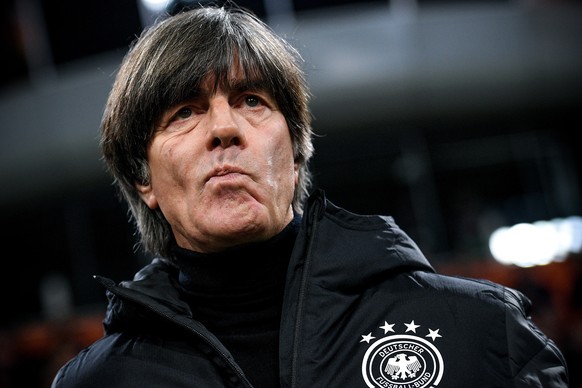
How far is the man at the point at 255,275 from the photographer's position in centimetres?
139

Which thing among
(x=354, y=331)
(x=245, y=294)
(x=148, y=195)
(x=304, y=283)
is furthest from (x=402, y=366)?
(x=148, y=195)

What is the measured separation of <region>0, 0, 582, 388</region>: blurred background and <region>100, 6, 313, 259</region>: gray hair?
594cm

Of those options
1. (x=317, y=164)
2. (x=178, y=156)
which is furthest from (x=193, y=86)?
(x=317, y=164)

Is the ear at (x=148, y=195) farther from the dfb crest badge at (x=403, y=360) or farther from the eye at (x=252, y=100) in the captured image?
the dfb crest badge at (x=403, y=360)

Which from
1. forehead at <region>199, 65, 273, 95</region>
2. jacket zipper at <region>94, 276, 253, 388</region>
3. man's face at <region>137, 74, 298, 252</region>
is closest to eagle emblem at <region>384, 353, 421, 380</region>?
jacket zipper at <region>94, 276, 253, 388</region>

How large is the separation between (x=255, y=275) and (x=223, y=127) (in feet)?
1.05

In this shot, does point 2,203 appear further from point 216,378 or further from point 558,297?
point 216,378

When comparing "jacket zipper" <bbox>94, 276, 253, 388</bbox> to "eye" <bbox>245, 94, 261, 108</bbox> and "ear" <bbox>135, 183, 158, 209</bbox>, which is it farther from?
"eye" <bbox>245, 94, 261, 108</bbox>

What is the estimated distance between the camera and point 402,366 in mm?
1357

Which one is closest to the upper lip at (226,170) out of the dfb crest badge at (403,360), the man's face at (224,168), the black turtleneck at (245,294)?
the man's face at (224,168)

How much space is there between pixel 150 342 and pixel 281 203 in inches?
15.4

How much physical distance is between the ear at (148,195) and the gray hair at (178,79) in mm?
15

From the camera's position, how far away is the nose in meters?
1.56

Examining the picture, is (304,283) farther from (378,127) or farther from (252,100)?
(378,127)
